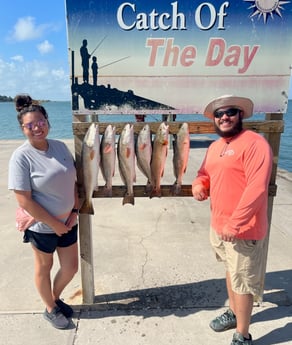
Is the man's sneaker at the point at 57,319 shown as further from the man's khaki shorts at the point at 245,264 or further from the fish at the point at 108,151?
the man's khaki shorts at the point at 245,264

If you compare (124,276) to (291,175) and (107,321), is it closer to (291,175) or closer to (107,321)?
(107,321)

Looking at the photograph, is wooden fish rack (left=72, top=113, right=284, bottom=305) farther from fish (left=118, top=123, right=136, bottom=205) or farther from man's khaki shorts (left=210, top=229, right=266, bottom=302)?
man's khaki shorts (left=210, top=229, right=266, bottom=302)

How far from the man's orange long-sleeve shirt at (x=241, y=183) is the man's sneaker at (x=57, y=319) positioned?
1562mm

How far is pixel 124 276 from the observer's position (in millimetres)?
3686

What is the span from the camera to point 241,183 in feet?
7.50

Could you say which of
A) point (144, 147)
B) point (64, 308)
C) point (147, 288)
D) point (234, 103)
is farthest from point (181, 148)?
point (64, 308)

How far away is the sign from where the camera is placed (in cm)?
266

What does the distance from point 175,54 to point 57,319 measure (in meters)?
2.49

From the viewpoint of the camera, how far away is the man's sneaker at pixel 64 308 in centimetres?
297

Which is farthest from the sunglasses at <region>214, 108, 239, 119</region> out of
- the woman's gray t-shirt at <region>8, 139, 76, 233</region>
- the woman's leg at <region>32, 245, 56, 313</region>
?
the woman's leg at <region>32, 245, 56, 313</region>

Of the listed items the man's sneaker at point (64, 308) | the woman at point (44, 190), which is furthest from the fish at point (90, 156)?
the man's sneaker at point (64, 308)

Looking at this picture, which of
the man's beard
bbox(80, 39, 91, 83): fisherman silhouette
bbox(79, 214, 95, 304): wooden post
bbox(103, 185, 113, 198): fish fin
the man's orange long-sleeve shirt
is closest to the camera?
the man's orange long-sleeve shirt

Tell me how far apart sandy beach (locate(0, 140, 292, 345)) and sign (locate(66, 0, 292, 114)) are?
1844 millimetres

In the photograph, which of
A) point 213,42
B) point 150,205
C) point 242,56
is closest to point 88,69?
point 213,42
